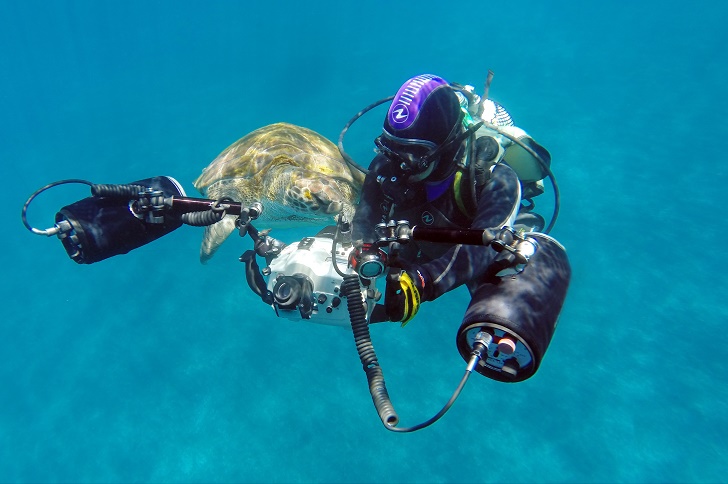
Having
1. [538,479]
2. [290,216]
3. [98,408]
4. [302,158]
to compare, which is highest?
[302,158]

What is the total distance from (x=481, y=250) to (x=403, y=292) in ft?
2.04

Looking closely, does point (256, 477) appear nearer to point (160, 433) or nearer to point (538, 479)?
point (160, 433)

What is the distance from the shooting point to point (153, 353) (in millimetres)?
7328

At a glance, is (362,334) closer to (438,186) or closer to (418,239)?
(418,239)

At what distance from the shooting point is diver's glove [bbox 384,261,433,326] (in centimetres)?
203

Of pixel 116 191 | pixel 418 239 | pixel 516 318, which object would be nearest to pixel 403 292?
pixel 418 239

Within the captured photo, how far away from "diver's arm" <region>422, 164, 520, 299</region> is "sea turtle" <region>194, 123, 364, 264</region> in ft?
7.27

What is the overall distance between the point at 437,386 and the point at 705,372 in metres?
3.84

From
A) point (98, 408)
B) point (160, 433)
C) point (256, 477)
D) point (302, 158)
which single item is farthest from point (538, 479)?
point (98, 408)

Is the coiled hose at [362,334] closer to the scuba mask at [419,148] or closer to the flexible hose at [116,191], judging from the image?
the scuba mask at [419,148]

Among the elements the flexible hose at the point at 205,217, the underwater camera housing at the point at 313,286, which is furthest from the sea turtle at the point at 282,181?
the flexible hose at the point at 205,217

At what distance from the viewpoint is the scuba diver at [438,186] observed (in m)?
2.25

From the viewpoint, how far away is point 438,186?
9.91 ft

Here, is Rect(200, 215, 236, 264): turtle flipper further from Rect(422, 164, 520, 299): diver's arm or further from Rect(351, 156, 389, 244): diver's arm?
Rect(422, 164, 520, 299): diver's arm
